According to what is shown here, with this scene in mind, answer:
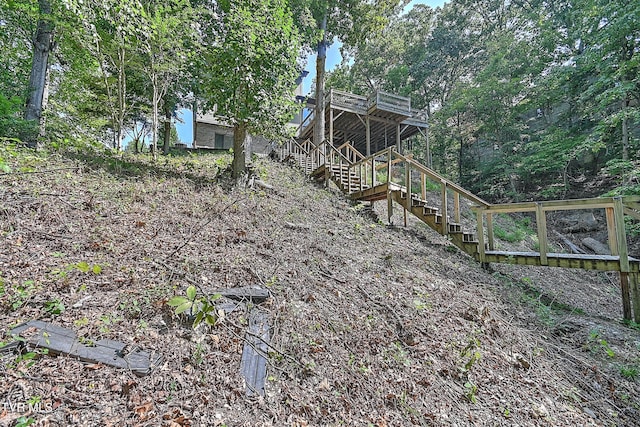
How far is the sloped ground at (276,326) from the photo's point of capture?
188 centimetres

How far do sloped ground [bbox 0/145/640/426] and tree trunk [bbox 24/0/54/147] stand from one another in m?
2.77

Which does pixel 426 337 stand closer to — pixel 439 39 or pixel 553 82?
pixel 553 82

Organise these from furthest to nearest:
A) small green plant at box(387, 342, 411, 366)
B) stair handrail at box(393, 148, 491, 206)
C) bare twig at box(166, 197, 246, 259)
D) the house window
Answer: the house window
stair handrail at box(393, 148, 491, 206)
bare twig at box(166, 197, 246, 259)
small green plant at box(387, 342, 411, 366)

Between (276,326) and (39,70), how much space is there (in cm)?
824

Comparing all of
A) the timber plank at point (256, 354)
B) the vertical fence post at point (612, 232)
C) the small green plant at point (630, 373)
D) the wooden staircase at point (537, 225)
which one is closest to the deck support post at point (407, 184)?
the wooden staircase at point (537, 225)

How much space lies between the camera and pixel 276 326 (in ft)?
8.64

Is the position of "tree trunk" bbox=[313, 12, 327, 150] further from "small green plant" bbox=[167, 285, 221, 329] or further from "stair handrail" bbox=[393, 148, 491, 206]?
"small green plant" bbox=[167, 285, 221, 329]

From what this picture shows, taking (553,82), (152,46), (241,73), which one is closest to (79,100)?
(152,46)

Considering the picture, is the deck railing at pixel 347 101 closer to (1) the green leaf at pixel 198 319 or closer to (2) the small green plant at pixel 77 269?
(2) the small green plant at pixel 77 269

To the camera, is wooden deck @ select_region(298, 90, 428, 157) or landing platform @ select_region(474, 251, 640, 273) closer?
landing platform @ select_region(474, 251, 640, 273)

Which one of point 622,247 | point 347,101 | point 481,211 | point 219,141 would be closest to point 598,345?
point 622,247

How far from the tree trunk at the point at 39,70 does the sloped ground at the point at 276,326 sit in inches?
109

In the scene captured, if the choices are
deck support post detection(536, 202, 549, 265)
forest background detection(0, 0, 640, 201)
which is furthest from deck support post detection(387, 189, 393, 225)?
forest background detection(0, 0, 640, 201)

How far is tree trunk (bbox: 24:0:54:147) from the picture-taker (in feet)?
20.9
